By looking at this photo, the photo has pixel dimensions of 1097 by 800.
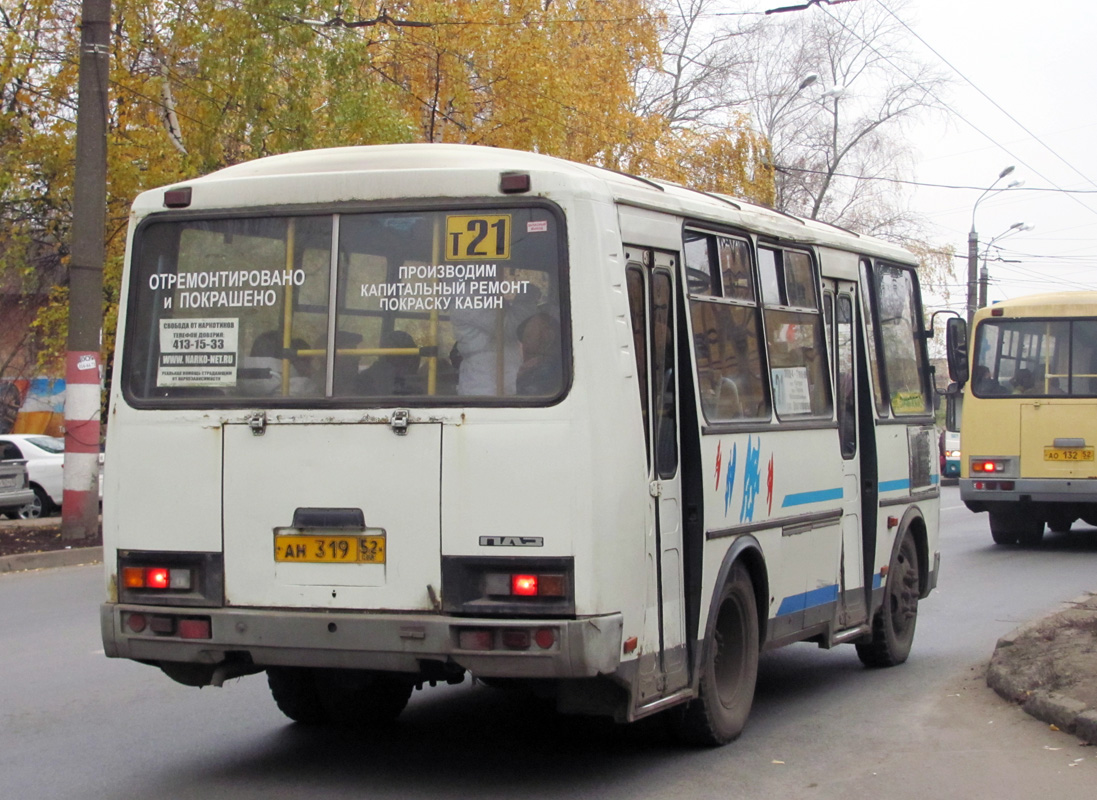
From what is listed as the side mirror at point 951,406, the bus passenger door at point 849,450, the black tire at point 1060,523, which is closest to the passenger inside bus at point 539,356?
the bus passenger door at point 849,450

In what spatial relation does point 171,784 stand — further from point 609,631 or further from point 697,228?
point 697,228

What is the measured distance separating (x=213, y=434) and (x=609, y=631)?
6.22ft

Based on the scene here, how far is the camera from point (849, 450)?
879 cm

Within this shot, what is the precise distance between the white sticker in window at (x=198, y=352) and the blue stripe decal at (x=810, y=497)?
120 inches

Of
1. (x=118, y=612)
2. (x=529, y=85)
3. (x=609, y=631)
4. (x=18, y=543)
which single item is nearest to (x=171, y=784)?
(x=118, y=612)

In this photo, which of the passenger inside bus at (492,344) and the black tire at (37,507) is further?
the black tire at (37,507)

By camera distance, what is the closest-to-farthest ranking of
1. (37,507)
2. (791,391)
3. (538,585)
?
1. (538,585)
2. (791,391)
3. (37,507)

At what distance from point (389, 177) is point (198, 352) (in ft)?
3.80

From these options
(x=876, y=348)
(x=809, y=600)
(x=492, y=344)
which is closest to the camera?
(x=492, y=344)

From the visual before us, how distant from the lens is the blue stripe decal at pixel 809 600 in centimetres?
770

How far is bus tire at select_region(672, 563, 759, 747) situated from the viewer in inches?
268

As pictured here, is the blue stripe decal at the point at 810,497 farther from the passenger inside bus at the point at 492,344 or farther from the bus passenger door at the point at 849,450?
the passenger inside bus at the point at 492,344

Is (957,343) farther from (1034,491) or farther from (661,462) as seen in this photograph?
Answer: (1034,491)

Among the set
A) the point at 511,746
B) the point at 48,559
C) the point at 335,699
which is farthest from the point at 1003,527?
the point at 335,699
